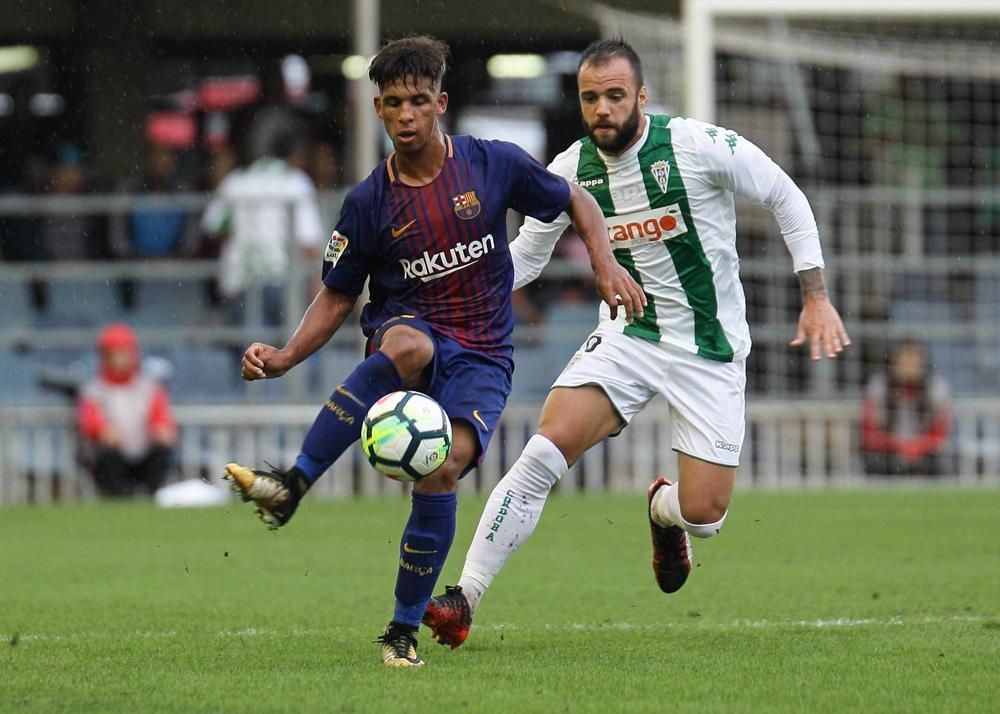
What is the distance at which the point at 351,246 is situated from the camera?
6387mm

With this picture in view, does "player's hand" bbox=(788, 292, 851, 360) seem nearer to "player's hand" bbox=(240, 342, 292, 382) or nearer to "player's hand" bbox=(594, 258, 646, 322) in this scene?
"player's hand" bbox=(594, 258, 646, 322)

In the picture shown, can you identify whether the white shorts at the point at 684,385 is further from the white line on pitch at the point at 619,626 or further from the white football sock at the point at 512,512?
the white line on pitch at the point at 619,626

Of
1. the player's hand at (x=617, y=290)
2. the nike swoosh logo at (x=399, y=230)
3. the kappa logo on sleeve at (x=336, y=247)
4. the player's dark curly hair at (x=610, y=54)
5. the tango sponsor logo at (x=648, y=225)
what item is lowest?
the player's hand at (x=617, y=290)

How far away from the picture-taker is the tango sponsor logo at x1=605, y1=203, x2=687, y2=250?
7461 millimetres

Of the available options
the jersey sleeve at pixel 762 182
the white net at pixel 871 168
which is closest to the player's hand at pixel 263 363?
the jersey sleeve at pixel 762 182

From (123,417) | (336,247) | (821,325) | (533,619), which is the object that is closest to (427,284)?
(336,247)

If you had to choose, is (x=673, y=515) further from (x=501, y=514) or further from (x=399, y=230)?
(x=399, y=230)

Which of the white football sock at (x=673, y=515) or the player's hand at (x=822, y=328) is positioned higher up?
the player's hand at (x=822, y=328)

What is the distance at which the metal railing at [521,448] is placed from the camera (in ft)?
51.3

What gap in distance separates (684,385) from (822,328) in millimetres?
731

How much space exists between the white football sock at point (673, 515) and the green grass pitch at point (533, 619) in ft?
1.26

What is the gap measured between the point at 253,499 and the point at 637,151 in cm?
251

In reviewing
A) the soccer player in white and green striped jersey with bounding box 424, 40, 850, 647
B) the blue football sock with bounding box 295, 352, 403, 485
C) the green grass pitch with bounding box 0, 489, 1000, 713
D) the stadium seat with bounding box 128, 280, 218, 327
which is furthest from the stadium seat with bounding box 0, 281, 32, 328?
the blue football sock with bounding box 295, 352, 403, 485

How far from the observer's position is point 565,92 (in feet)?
74.0
